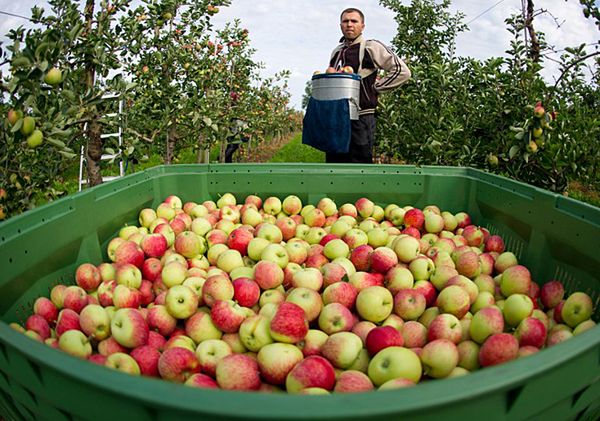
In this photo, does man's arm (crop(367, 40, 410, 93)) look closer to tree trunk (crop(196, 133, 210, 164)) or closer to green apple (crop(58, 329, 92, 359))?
tree trunk (crop(196, 133, 210, 164))

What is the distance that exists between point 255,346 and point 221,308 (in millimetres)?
224

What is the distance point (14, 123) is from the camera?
2266 millimetres

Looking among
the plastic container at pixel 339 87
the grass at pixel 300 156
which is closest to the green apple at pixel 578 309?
the plastic container at pixel 339 87

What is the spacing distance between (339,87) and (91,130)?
7.13 ft

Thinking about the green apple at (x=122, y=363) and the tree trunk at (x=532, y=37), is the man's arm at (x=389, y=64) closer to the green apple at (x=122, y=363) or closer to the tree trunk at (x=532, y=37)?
the tree trunk at (x=532, y=37)

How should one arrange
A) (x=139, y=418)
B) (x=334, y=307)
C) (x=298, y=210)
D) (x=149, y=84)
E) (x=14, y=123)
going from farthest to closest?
1. (x=149, y=84)
2. (x=298, y=210)
3. (x=14, y=123)
4. (x=334, y=307)
5. (x=139, y=418)

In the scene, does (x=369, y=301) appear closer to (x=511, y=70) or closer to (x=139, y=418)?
(x=139, y=418)

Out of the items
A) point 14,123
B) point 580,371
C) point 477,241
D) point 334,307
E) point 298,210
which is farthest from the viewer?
point 298,210

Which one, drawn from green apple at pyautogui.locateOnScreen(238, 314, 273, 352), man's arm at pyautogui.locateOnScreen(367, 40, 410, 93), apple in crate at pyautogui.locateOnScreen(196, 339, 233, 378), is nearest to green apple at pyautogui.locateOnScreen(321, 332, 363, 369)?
green apple at pyautogui.locateOnScreen(238, 314, 273, 352)

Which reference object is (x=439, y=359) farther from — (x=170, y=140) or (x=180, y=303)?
(x=170, y=140)

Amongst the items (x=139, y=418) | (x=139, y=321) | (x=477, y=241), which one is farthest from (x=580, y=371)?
(x=477, y=241)

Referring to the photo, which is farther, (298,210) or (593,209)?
(298,210)

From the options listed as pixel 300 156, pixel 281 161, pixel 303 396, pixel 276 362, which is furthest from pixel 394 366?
pixel 300 156

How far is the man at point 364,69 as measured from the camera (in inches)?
190
